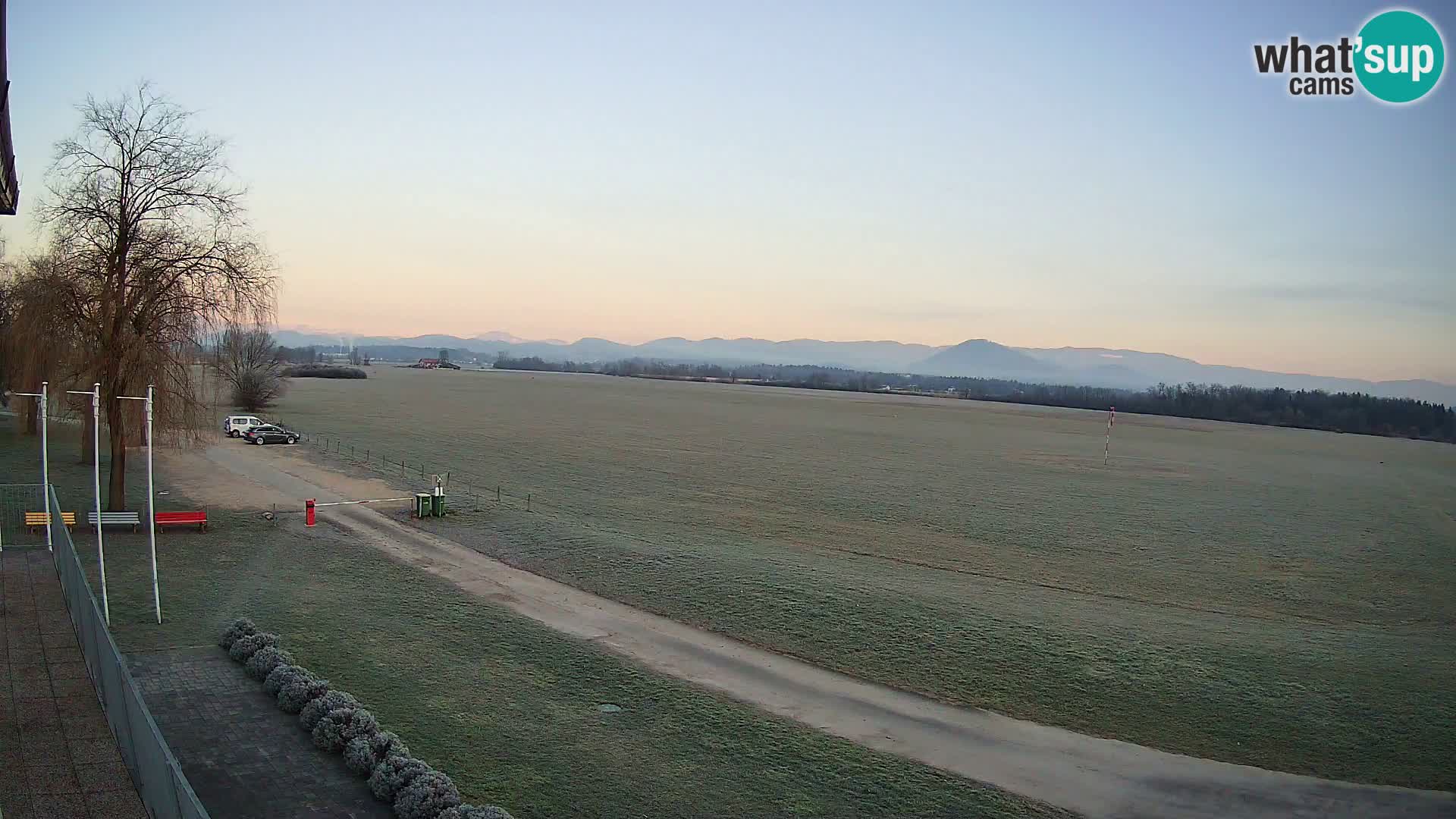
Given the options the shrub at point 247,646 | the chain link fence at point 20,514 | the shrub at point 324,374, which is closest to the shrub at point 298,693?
the shrub at point 247,646

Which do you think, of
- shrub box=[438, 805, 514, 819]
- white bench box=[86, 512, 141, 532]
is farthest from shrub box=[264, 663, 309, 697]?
white bench box=[86, 512, 141, 532]

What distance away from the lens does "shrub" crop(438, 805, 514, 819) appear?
998 cm

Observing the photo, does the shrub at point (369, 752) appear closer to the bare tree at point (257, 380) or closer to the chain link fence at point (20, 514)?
the chain link fence at point (20, 514)

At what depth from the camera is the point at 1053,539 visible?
31.0 metres

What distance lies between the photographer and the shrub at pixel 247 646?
15.0 m

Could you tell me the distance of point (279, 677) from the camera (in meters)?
13.6

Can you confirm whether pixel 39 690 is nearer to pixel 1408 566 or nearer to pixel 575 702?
pixel 575 702

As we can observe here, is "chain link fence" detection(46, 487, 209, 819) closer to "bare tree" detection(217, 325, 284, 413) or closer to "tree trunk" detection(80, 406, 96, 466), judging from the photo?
"tree trunk" detection(80, 406, 96, 466)

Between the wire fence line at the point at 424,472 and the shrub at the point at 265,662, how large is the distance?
16.5 m

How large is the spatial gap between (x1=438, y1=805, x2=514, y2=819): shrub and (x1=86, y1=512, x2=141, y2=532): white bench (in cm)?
2004

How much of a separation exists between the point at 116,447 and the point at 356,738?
62.5 ft

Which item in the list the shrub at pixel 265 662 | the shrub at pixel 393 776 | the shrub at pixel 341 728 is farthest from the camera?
the shrub at pixel 265 662

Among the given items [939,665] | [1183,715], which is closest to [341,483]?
[939,665]

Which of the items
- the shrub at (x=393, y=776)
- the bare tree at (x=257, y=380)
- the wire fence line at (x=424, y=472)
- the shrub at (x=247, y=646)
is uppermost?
the bare tree at (x=257, y=380)
